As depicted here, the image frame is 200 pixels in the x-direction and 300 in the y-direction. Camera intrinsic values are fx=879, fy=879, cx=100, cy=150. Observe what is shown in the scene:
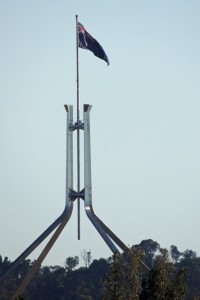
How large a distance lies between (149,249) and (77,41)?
7850 centimetres

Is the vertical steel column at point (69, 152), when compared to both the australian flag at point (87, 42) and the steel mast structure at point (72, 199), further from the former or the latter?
the australian flag at point (87, 42)

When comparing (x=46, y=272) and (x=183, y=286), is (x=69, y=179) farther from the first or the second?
(x=46, y=272)

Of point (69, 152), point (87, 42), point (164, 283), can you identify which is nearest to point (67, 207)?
point (69, 152)

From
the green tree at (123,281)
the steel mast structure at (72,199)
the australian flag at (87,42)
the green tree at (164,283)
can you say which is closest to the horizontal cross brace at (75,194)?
the steel mast structure at (72,199)

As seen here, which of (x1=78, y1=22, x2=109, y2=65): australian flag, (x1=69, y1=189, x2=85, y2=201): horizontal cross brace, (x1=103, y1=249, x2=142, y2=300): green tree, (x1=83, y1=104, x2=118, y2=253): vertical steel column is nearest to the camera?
(x1=103, y1=249, x2=142, y2=300): green tree

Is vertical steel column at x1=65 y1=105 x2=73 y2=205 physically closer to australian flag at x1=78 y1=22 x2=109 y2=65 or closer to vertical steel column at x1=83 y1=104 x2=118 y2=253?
vertical steel column at x1=83 y1=104 x2=118 y2=253

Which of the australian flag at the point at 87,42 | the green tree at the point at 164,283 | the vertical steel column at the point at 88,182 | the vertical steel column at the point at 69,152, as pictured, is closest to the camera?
the green tree at the point at 164,283

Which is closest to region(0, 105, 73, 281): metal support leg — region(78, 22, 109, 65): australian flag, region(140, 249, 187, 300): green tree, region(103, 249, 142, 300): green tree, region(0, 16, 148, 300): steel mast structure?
region(0, 16, 148, 300): steel mast structure

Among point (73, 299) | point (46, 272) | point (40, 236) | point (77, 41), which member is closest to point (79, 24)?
point (77, 41)

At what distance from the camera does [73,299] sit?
113 m

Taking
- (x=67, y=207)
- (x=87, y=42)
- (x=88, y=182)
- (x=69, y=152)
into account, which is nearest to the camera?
(x=87, y=42)

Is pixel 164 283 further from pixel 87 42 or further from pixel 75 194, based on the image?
pixel 87 42

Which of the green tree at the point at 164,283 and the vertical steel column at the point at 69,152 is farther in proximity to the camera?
the vertical steel column at the point at 69,152

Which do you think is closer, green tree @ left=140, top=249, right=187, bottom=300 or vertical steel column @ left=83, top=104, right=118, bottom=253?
green tree @ left=140, top=249, right=187, bottom=300
